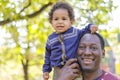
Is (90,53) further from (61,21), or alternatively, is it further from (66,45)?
(61,21)

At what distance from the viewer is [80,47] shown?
4.55m

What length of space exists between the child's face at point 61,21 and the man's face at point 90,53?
0.33 metres

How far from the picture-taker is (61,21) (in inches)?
189

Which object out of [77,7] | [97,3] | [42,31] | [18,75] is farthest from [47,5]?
[18,75]

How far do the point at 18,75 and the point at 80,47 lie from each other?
2121 cm

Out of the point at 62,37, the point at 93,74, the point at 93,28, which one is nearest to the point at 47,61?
the point at 62,37

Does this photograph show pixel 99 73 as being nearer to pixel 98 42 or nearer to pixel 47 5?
pixel 98 42

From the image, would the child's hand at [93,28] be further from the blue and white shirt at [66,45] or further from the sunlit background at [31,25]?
the sunlit background at [31,25]

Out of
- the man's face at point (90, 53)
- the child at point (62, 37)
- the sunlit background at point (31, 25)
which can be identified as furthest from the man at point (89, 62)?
the sunlit background at point (31, 25)

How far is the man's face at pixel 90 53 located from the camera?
14.7 feet

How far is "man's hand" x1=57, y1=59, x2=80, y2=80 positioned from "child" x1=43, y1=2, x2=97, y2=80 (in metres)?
0.07

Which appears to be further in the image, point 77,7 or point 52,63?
point 77,7

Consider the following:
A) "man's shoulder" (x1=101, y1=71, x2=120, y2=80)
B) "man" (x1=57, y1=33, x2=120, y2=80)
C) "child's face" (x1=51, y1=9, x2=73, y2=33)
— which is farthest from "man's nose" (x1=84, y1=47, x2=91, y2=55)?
"child's face" (x1=51, y1=9, x2=73, y2=33)

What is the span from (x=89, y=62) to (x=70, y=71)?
0.97 ft
